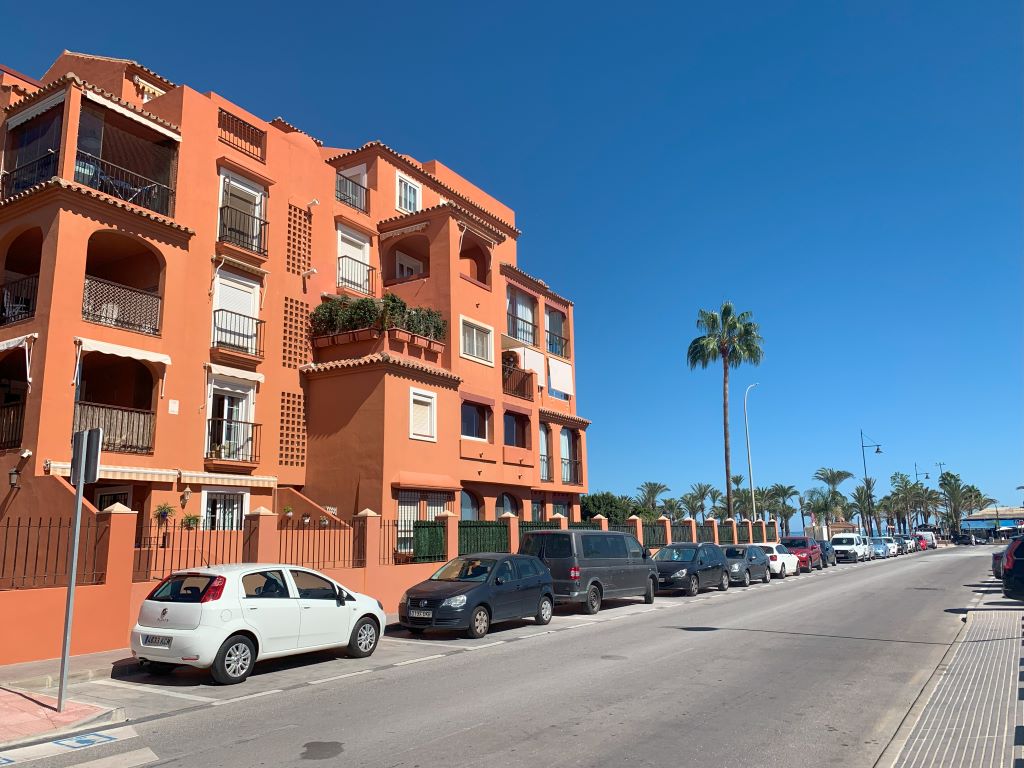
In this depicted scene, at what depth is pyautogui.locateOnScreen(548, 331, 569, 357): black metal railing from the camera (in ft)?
116

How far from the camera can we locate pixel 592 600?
18531 millimetres

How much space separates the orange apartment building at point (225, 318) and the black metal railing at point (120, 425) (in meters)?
0.05

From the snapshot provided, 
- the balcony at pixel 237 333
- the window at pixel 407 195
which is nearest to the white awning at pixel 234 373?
the balcony at pixel 237 333

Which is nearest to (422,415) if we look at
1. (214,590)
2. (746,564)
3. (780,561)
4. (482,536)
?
(482,536)

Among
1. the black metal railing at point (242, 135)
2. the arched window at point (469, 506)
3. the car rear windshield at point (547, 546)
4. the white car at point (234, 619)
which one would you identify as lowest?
the white car at point (234, 619)

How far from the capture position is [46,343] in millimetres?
17047

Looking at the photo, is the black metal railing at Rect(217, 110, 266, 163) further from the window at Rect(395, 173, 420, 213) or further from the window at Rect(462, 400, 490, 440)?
the window at Rect(462, 400, 490, 440)

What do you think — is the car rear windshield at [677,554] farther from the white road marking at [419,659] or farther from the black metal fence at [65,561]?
the black metal fence at [65,561]

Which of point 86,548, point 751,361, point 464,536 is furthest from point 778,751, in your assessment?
point 751,361

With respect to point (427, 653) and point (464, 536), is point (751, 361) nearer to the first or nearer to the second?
point (464, 536)

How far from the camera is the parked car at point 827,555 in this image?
39875 millimetres

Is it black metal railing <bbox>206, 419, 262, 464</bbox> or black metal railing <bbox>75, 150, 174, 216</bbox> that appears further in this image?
black metal railing <bbox>206, 419, 262, 464</bbox>

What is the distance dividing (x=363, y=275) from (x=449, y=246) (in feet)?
11.6

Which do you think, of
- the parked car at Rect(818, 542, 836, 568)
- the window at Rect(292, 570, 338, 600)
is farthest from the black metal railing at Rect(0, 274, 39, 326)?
the parked car at Rect(818, 542, 836, 568)
